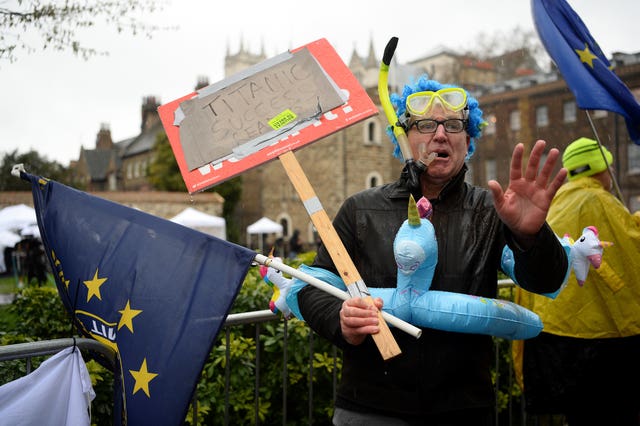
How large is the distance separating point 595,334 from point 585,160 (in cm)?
95

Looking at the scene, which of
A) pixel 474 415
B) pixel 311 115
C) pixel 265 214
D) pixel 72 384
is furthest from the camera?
pixel 265 214

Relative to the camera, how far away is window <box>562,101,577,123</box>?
93.1 ft

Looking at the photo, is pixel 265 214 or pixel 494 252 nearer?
pixel 494 252

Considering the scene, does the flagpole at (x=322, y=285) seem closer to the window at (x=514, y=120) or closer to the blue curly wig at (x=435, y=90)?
the blue curly wig at (x=435, y=90)

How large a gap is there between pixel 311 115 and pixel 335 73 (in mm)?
212

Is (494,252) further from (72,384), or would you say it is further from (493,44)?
(493,44)

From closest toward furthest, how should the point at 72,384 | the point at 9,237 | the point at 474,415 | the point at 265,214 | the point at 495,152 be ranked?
the point at 474,415 < the point at 72,384 < the point at 9,237 < the point at 495,152 < the point at 265,214

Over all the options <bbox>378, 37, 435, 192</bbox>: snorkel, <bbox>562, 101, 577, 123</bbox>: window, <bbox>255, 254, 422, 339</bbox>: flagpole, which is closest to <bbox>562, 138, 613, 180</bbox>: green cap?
<bbox>378, 37, 435, 192</bbox>: snorkel

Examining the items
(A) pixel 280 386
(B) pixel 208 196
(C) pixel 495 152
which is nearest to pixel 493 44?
(C) pixel 495 152

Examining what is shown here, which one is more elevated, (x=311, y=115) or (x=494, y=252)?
(x=311, y=115)

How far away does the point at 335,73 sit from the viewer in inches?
91.8

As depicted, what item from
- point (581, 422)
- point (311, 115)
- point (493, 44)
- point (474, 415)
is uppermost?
point (493, 44)

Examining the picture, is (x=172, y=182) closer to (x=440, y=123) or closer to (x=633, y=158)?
(x=633, y=158)

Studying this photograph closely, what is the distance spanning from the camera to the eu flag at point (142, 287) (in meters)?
2.07
